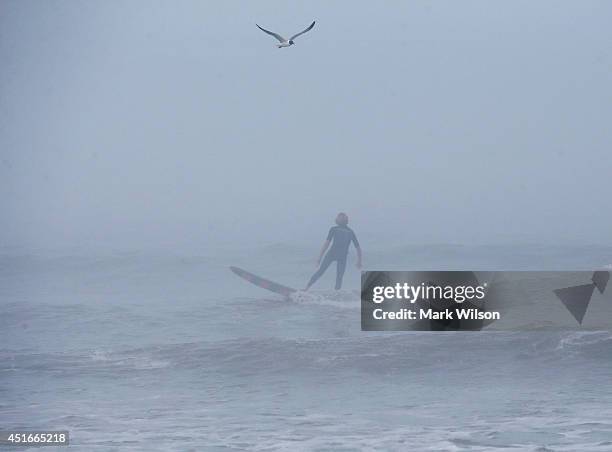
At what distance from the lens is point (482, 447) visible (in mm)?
7117

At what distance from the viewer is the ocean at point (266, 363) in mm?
7566

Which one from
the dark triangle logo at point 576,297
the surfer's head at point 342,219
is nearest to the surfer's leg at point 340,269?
the surfer's head at point 342,219

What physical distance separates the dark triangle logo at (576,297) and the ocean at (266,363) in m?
0.23

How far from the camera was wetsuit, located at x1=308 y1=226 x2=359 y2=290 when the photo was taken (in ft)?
28.7

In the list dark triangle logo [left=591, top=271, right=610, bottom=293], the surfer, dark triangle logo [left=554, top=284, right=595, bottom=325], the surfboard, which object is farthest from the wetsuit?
dark triangle logo [left=591, top=271, right=610, bottom=293]

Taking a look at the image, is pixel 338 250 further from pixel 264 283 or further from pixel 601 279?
pixel 601 279

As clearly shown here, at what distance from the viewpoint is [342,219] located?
28.9ft

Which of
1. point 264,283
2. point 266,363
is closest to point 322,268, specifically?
point 264,283

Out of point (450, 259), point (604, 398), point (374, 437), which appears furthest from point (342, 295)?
point (604, 398)

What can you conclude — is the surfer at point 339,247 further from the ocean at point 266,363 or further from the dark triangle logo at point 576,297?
the dark triangle logo at point 576,297

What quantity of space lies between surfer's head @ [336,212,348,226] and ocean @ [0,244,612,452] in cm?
34

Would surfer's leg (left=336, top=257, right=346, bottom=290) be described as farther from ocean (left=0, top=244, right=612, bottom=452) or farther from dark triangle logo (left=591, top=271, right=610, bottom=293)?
dark triangle logo (left=591, top=271, right=610, bottom=293)

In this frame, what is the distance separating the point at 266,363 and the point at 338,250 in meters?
1.09

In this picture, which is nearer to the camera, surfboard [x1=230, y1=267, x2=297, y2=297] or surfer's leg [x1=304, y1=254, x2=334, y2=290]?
surfer's leg [x1=304, y1=254, x2=334, y2=290]
